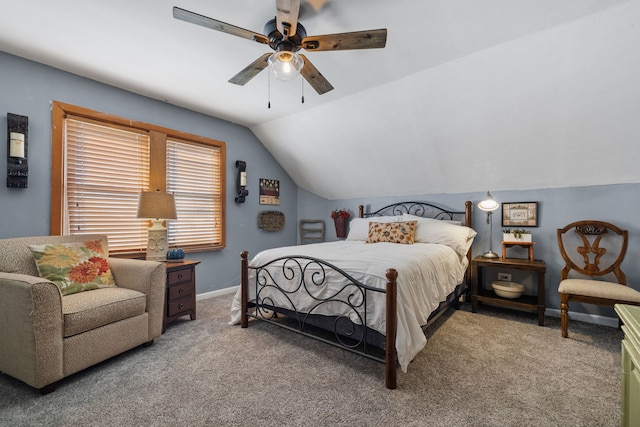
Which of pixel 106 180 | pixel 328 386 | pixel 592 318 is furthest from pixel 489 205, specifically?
pixel 106 180

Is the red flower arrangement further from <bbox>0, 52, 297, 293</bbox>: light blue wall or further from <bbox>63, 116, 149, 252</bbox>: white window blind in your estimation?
<bbox>63, 116, 149, 252</bbox>: white window blind

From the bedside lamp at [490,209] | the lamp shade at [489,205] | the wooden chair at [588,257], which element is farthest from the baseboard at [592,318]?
the lamp shade at [489,205]

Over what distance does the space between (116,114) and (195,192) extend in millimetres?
1208

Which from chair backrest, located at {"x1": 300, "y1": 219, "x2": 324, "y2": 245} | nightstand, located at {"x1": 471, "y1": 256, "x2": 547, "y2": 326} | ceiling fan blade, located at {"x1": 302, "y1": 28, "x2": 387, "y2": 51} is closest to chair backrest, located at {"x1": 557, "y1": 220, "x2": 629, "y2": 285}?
nightstand, located at {"x1": 471, "y1": 256, "x2": 547, "y2": 326}

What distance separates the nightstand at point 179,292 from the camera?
279 cm

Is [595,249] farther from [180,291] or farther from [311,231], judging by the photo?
[180,291]

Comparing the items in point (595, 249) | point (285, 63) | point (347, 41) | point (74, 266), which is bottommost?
point (74, 266)

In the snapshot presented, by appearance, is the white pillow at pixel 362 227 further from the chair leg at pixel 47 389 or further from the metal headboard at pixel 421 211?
the chair leg at pixel 47 389

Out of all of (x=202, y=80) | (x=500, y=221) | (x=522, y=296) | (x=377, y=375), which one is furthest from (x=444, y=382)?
(x=202, y=80)

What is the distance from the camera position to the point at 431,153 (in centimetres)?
353

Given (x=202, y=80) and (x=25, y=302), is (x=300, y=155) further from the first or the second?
(x=25, y=302)

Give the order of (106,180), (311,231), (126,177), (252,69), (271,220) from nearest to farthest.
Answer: (252,69) < (106,180) < (126,177) < (271,220) < (311,231)

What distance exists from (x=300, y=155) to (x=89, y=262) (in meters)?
2.99

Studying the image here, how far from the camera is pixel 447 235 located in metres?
3.26
